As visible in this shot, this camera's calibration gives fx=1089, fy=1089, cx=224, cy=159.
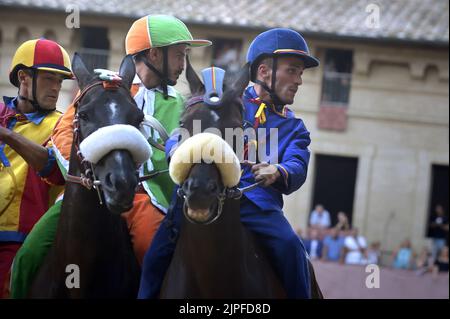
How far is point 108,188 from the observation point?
6594 millimetres

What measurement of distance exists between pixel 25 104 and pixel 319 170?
22.8 m

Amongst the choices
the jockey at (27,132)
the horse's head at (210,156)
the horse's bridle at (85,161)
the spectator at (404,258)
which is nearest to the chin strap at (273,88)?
the horse's head at (210,156)

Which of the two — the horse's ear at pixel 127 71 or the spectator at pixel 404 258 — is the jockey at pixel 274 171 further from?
the spectator at pixel 404 258

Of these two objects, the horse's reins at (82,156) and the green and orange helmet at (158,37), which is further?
the green and orange helmet at (158,37)

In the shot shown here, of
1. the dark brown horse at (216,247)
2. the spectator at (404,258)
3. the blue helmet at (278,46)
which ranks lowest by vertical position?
the spectator at (404,258)

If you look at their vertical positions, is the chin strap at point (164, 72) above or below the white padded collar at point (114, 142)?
above

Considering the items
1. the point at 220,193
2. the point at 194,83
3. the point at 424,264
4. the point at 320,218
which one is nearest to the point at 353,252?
the point at 424,264

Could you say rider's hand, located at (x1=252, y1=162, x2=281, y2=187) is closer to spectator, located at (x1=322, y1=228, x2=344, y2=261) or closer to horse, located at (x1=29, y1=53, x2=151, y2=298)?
horse, located at (x1=29, y1=53, x2=151, y2=298)

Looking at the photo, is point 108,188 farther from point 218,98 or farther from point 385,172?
point 385,172

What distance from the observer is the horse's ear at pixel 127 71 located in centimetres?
735

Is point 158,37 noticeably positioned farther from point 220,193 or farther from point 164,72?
point 220,193

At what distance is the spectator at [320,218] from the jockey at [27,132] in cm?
1921

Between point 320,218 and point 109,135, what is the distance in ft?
71.3
